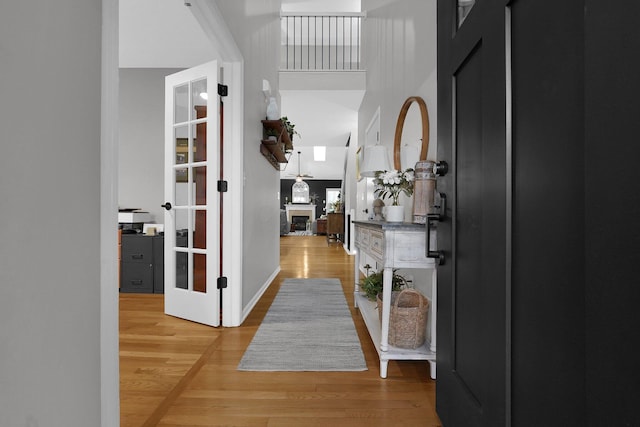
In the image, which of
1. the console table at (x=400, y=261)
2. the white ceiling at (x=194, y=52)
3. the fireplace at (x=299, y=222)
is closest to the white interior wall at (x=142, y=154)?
the white ceiling at (x=194, y=52)

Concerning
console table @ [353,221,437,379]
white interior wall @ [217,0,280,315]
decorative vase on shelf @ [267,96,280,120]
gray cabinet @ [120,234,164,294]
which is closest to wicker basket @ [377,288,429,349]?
console table @ [353,221,437,379]

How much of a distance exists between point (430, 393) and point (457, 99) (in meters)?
1.32

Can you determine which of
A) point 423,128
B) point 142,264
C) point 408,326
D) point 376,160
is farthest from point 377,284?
point 142,264

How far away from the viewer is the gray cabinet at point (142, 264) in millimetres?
3742

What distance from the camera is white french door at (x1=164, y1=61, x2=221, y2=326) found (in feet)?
8.63

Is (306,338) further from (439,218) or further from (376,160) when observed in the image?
(439,218)

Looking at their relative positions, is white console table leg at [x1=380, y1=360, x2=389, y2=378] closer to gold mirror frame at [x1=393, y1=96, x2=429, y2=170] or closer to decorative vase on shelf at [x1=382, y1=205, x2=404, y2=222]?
decorative vase on shelf at [x1=382, y1=205, x2=404, y2=222]

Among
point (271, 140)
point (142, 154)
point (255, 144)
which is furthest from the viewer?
point (142, 154)

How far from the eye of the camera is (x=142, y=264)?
3764mm

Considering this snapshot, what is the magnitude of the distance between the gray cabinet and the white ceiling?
213 cm
